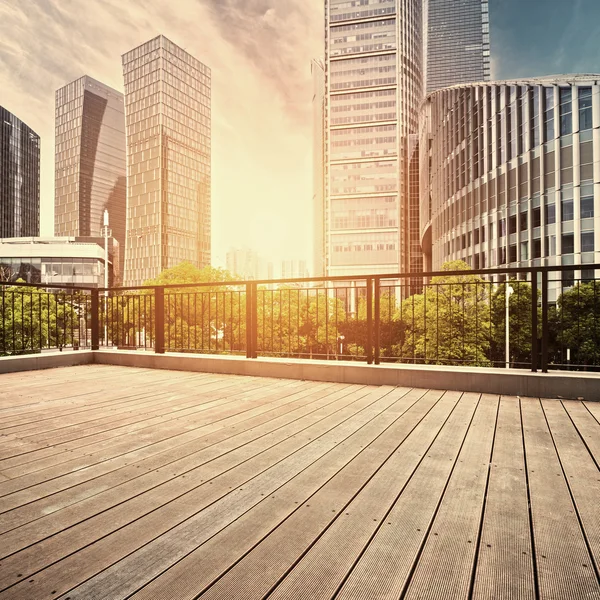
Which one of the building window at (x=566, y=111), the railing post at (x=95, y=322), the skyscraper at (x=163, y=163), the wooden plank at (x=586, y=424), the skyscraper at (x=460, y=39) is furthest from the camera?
the skyscraper at (x=460, y=39)

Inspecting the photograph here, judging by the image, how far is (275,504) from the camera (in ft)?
5.32

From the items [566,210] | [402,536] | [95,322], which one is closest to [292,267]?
[566,210]

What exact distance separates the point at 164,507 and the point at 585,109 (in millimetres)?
37686

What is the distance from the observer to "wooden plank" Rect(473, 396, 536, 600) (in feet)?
3.62

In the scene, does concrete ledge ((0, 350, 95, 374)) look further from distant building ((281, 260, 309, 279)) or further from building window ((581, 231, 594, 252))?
distant building ((281, 260, 309, 279))

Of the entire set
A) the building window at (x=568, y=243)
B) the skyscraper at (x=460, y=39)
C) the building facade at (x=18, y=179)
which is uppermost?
the skyscraper at (x=460, y=39)

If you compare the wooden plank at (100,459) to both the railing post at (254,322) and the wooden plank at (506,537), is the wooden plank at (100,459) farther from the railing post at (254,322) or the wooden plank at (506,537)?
the railing post at (254,322)

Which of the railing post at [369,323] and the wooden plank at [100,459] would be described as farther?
the railing post at [369,323]

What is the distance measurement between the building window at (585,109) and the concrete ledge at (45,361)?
3579 centimetres

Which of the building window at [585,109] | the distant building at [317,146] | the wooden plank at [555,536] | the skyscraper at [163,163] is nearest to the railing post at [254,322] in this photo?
the wooden plank at [555,536]

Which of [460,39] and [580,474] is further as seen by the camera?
[460,39]

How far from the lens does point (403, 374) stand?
4281 mm

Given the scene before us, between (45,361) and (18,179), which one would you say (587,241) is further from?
(18,179)

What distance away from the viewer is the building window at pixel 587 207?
2881 cm
